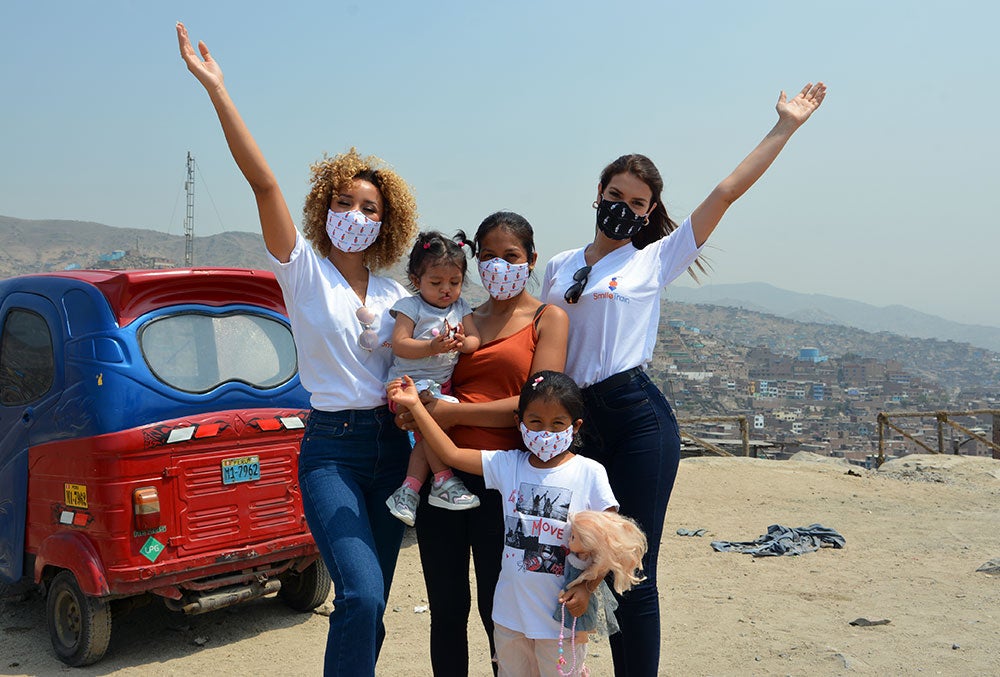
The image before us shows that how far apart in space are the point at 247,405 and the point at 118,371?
0.77 metres

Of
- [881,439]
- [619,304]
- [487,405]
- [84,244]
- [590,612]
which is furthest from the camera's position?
[84,244]

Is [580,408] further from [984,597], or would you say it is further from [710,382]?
[710,382]

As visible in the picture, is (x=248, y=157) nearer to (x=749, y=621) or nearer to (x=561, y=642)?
(x=561, y=642)

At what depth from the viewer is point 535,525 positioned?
2.84m

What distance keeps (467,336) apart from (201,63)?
1267 mm

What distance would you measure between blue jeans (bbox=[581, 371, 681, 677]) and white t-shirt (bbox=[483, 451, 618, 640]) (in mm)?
174

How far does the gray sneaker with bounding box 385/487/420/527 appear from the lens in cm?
278

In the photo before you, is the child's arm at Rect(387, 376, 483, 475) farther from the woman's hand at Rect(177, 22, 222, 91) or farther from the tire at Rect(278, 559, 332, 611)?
the tire at Rect(278, 559, 332, 611)

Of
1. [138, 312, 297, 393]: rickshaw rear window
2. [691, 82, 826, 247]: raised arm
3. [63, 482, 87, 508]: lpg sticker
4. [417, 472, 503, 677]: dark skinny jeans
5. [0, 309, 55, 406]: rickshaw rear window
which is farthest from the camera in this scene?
[0, 309, 55, 406]: rickshaw rear window

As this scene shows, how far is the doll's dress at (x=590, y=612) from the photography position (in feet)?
9.10

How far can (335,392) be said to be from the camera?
9.48 feet

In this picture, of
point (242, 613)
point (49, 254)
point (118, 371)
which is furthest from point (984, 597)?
point (49, 254)

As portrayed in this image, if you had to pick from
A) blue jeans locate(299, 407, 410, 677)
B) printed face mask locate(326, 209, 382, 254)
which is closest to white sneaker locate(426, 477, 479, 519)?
blue jeans locate(299, 407, 410, 677)

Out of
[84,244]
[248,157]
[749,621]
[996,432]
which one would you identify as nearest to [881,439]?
[996,432]
